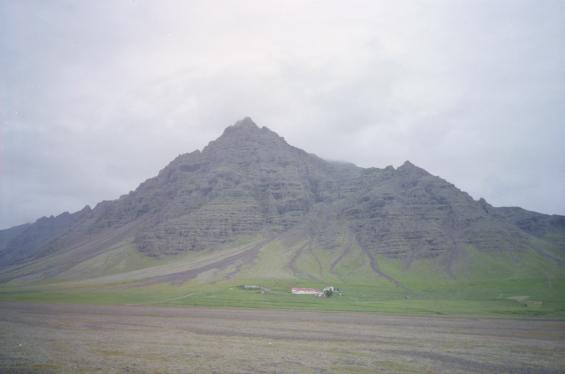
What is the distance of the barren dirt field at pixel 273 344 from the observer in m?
42.5

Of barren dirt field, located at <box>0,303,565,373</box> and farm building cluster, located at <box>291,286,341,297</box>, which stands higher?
barren dirt field, located at <box>0,303,565,373</box>

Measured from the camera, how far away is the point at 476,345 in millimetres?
57188

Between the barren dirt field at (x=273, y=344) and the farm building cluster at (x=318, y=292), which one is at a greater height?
the barren dirt field at (x=273, y=344)

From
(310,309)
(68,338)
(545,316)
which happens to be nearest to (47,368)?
(68,338)

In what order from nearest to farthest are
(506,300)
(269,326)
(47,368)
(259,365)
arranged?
(47,368), (259,365), (269,326), (506,300)

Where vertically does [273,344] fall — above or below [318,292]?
above

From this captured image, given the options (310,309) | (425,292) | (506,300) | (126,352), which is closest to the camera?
(126,352)

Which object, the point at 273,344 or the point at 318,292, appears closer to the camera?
the point at 273,344

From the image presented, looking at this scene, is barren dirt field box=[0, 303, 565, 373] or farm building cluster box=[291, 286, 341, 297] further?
farm building cluster box=[291, 286, 341, 297]

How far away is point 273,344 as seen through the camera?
54.2m

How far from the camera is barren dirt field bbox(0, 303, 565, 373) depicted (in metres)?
42.5

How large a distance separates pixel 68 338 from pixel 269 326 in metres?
30.5

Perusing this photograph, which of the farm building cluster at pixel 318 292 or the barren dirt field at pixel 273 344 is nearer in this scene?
the barren dirt field at pixel 273 344

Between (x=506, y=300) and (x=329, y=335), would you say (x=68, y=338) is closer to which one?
(x=329, y=335)
